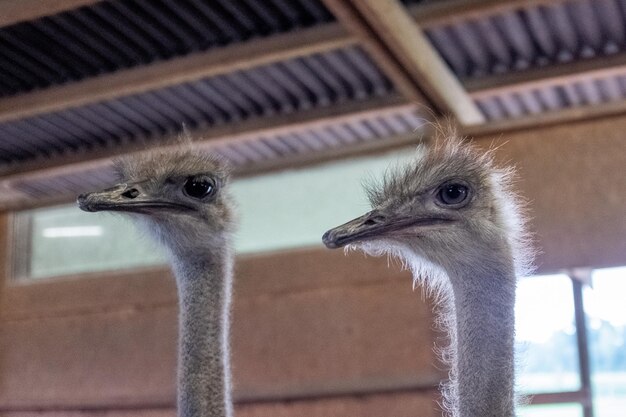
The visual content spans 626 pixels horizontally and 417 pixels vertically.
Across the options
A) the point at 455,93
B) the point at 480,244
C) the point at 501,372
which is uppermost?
the point at 455,93

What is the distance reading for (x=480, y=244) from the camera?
2.59 metres

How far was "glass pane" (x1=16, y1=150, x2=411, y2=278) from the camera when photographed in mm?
5934

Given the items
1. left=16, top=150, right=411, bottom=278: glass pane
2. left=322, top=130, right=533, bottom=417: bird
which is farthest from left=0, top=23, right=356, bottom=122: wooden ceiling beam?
left=322, top=130, right=533, bottom=417: bird

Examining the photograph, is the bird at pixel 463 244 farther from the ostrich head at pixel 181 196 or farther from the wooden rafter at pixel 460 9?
the wooden rafter at pixel 460 9

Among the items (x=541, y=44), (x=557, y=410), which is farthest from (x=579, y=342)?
(x=541, y=44)

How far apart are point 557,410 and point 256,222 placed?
216cm

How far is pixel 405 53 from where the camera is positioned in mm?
4234

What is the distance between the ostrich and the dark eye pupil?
791mm

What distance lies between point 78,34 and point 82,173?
1.84 metres

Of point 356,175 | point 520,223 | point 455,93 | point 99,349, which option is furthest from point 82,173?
point 520,223

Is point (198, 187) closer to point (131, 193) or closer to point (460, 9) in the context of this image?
point (131, 193)

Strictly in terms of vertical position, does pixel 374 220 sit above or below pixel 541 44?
below

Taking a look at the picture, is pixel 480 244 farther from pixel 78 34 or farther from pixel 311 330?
pixel 311 330

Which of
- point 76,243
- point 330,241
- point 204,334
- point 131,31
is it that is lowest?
point 204,334
